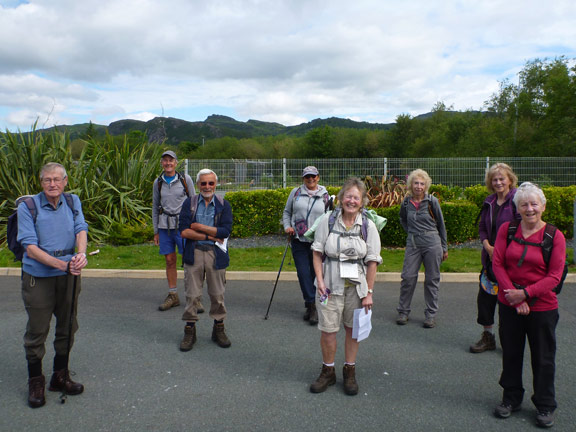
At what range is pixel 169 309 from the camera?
608 cm

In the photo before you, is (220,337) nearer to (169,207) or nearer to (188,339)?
(188,339)

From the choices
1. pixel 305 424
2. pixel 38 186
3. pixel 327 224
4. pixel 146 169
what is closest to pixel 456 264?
pixel 327 224

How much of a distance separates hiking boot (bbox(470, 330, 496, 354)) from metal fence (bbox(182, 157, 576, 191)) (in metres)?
8.48

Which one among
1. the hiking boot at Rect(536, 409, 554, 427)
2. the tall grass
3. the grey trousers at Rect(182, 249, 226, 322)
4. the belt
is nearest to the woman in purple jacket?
the hiking boot at Rect(536, 409, 554, 427)

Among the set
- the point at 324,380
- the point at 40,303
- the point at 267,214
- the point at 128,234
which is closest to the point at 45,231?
the point at 40,303

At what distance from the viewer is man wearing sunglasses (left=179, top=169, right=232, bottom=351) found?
473cm

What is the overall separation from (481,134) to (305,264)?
47844mm

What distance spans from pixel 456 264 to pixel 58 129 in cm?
948

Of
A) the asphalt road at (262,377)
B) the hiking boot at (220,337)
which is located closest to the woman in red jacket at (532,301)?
the asphalt road at (262,377)

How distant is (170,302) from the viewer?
610 cm

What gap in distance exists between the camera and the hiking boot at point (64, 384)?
3.74 meters

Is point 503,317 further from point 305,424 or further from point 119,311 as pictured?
point 119,311

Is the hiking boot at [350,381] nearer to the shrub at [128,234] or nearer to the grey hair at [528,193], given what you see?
the grey hair at [528,193]

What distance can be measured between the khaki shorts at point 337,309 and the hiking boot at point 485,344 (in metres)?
1.61
